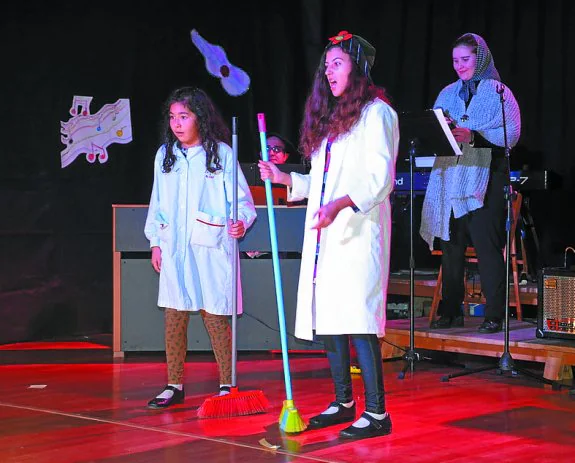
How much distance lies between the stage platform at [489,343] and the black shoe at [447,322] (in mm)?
44

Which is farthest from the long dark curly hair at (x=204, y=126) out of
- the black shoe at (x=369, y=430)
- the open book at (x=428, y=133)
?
the black shoe at (x=369, y=430)

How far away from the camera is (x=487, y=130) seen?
5.55 meters

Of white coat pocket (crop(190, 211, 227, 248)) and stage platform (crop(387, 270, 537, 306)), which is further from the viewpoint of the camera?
stage platform (crop(387, 270, 537, 306))

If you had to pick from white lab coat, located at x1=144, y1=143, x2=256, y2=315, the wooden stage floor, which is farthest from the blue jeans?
white lab coat, located at x1=144, y1=143, x2=256, y2=315

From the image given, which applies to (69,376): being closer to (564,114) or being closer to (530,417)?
(530,417)

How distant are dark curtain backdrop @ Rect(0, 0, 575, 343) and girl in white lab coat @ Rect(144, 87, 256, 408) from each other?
9.60 feet

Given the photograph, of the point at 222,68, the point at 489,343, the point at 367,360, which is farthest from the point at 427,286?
the point at 367,360

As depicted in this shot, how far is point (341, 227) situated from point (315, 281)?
240 millimetres

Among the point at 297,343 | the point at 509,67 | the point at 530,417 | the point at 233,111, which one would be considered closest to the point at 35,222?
the point at 233,111

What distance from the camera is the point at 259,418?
4328 mm

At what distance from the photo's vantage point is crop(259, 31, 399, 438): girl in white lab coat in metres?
3.77

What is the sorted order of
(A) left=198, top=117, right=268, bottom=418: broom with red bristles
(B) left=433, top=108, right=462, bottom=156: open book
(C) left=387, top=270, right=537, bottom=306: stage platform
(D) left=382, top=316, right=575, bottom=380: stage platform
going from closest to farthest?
(A) left=198, top=117, right=268, bottom=418: broom with red bristles < (B) left=433, top=108, right=462, bottom=156: open book < (D) left=382, top=316, right=575, bottom=380: stage platform < (C) left=387, top=270, right=537, bottom=306: stage platform

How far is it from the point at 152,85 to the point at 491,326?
3381 mm

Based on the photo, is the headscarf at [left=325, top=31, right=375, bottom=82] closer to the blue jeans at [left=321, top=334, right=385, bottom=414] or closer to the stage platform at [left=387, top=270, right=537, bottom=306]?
the blue jeans at [left=321, top=334, right=385, bottom=414]
